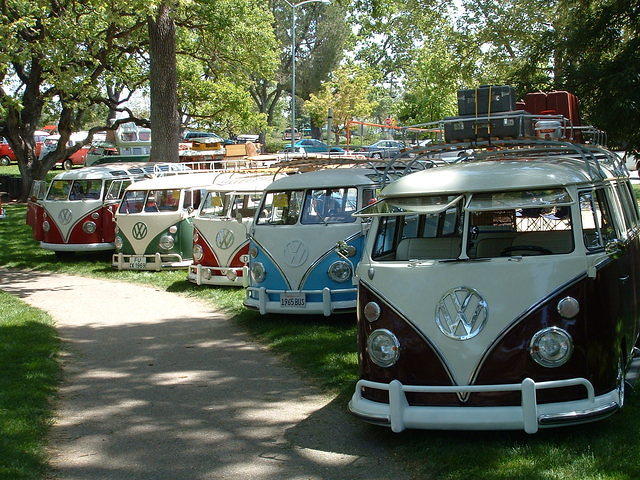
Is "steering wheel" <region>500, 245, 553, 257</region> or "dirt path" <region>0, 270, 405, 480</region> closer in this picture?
"dirt path" <region>0, 270, 405, 480</region>

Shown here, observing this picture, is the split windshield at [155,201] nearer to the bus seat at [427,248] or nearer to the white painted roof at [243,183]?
the white painted roof at [243,183]

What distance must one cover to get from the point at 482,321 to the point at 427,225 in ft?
5.15

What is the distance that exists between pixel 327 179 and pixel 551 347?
653cm

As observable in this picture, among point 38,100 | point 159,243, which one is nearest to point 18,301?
point 159,243

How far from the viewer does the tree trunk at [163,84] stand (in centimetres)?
2208

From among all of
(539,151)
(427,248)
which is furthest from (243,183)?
(427,248)

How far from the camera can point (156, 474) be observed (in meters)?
6.74

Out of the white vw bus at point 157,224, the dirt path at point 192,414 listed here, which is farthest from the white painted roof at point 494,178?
the white vw bus at point 157,224

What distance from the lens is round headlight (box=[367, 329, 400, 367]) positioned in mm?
6871

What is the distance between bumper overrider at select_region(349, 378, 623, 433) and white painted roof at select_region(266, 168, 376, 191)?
6.02m

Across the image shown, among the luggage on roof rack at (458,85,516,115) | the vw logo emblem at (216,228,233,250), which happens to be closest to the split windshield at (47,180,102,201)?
the vw logo emblem at (216,228,233,250)

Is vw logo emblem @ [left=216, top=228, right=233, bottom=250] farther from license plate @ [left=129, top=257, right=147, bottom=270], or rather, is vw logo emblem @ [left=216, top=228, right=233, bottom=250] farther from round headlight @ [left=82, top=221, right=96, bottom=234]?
round headlight @ [left=82, top=221, right=96, bottom=234]

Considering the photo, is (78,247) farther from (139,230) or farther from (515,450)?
(515,450)

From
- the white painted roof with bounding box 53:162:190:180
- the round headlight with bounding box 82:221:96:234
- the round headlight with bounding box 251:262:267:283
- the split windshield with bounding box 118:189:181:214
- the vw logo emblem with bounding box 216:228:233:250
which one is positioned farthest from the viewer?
the white painted roof with bounding box 53:162:190:180
